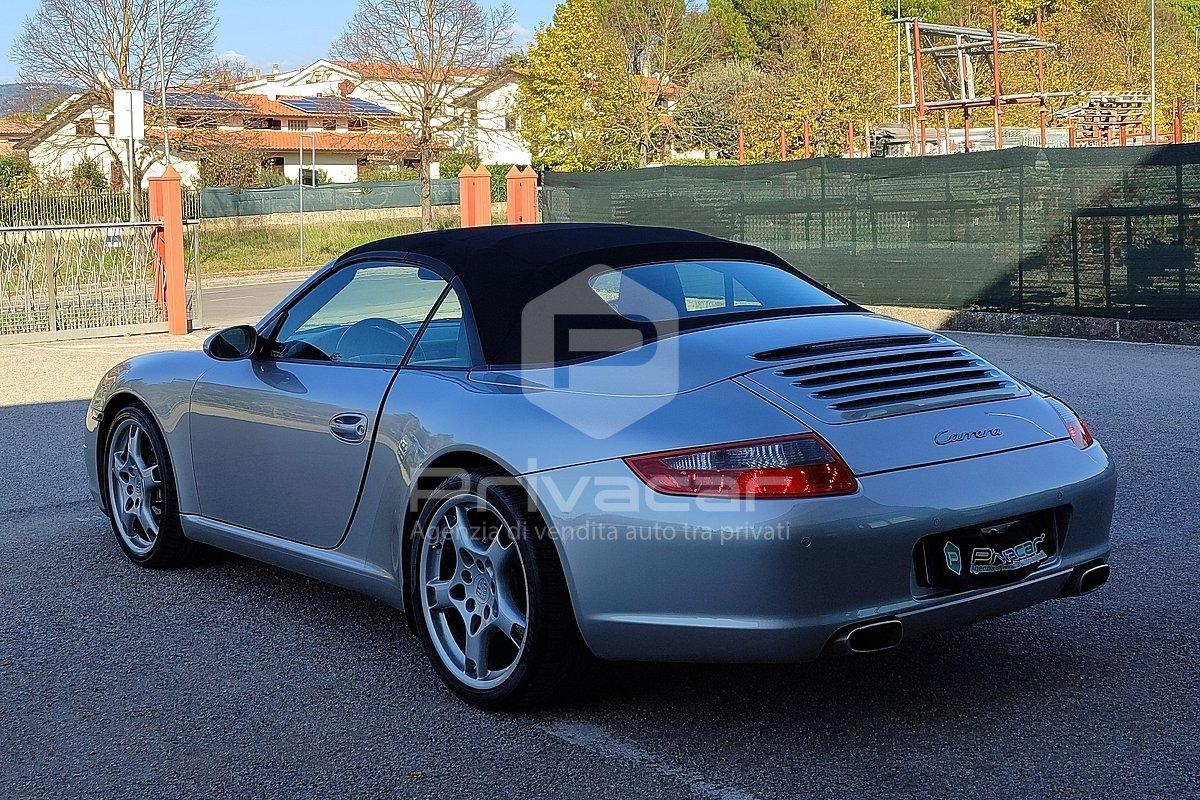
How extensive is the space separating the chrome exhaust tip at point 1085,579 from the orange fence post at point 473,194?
2111 cm

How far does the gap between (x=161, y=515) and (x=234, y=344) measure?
0.88 metres

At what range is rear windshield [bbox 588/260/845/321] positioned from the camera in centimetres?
444

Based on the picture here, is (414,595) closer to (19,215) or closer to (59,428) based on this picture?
(59,428)

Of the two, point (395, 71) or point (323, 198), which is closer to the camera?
point (395, 71)

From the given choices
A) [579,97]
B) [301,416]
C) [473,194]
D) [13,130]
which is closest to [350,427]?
[301,416]

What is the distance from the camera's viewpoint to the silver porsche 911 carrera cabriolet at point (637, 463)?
11.7 ft

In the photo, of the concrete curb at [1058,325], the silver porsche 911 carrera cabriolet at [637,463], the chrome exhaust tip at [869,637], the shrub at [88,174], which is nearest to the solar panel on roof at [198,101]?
the shrub at [88,174]

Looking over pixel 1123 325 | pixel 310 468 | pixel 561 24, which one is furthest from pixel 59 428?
pixel 561 24

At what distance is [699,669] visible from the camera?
14.5 feet

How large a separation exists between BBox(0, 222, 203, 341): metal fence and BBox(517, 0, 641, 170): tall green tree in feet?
106

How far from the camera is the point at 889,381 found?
3.94 m

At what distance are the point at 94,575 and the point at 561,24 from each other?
152 ft

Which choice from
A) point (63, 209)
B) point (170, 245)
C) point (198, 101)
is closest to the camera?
point (63, 209)

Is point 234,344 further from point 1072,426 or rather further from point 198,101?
point 198,101
